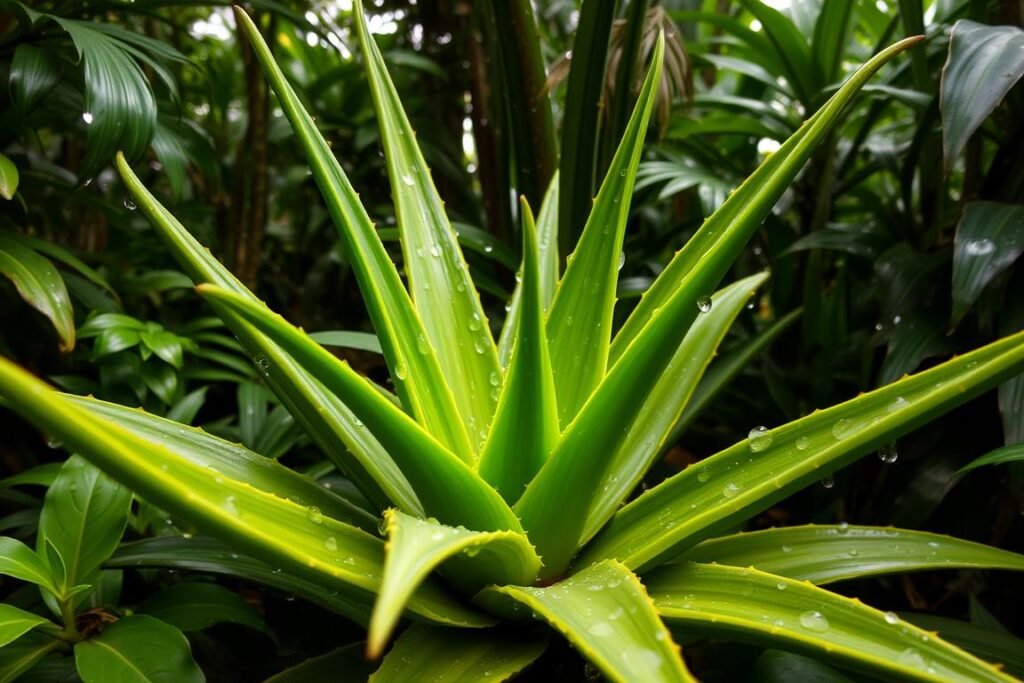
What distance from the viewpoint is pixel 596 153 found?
0.97 meters

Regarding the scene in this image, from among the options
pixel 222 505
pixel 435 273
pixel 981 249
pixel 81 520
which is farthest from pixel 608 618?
pixel 981 249

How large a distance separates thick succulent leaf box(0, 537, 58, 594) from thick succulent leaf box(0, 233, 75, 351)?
22cm

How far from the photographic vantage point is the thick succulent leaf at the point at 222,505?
13.9 inches

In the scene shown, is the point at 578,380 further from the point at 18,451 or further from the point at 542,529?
the point at 18,451

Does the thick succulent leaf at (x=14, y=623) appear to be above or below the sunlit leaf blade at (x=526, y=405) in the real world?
below

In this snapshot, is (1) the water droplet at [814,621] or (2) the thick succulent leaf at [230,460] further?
(2) the thick succulent leaf at [230,460]

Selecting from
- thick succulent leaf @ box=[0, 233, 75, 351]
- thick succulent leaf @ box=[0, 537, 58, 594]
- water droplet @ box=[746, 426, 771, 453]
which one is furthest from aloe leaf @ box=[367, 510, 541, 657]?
thick succulent leaf @ box=[0, 233, 75, 351]

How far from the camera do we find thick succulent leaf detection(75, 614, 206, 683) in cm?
54

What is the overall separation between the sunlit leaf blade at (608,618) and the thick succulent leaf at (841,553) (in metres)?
0.11

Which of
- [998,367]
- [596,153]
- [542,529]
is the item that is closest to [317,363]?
[542,529]

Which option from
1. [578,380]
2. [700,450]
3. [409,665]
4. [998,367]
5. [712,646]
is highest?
[998,367]

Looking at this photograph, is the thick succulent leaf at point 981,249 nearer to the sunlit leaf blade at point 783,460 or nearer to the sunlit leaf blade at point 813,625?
the sunlit leaf blade at point 783,460

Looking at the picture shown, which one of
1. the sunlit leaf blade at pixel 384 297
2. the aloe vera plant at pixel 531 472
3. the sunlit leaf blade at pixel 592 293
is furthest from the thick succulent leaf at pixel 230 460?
the sunlit leaf blade at pixel 592 293

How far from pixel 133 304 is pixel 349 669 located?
36.2 inches
